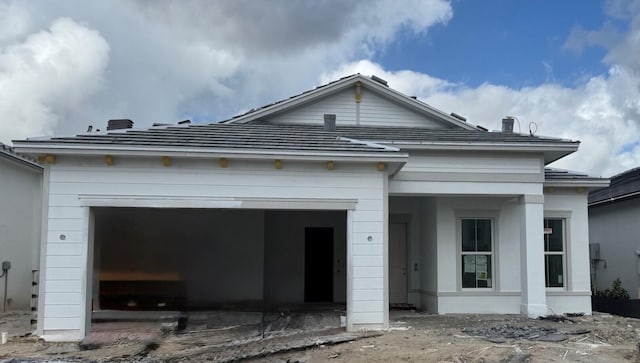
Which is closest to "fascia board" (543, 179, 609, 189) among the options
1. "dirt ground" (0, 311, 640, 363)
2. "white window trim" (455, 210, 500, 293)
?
"white window trim" (455, 210, 500, 293)

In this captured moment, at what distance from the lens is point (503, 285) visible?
1322 centimetres

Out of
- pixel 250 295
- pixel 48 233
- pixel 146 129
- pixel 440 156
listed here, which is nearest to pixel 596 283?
pixel 440 156

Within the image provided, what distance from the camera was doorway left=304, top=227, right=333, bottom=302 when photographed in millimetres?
15797

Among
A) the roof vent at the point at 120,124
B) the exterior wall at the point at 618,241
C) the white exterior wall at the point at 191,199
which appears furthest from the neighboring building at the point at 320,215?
the exterior wall at the point at 618,241

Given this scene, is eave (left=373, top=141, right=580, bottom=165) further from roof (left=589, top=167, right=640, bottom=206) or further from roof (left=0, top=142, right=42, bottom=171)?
roof (left=0, top=142, right=42, bottom=171)

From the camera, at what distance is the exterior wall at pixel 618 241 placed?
55.6ft

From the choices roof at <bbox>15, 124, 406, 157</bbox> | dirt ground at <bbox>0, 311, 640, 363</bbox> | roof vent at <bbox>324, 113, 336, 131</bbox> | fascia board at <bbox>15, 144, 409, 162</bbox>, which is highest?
roof vent at <bbox>324, 113, 336, 131</bbox>

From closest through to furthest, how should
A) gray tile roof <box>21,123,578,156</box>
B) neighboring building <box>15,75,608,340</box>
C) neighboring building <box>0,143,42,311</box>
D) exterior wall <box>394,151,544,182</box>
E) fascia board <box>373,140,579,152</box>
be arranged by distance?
neighboring building <box>15,75,608,340</box> < gray tile roof <box>21,123,578,156</box> < fascia board <box>373,140,579,152</box> < exterior wall <box>394,151,544,182</box> < neighboring building <box>0,143,42,311</box>

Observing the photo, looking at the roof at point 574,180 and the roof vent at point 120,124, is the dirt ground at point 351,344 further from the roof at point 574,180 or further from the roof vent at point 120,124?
the roof vent at point 120,124

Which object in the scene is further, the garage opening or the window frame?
the garage opening

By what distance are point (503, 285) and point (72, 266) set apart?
354 inches

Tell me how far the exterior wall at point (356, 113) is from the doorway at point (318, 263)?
3.03 m

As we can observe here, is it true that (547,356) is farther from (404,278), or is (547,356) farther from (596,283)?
(596,283)

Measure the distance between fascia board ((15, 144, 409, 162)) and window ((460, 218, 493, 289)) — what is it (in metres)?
3.79
